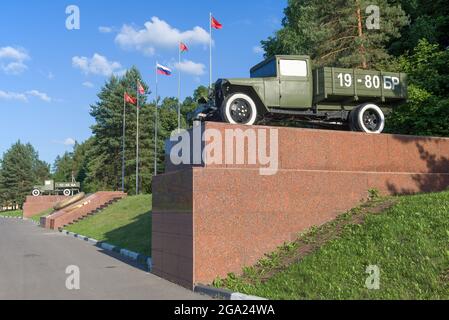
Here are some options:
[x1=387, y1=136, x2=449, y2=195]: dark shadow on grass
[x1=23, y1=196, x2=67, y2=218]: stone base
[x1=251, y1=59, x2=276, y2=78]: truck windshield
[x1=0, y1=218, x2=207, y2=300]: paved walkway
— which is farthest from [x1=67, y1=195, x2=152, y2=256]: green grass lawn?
[x1=23, y1=196, x2=67, y2=218]: stone base

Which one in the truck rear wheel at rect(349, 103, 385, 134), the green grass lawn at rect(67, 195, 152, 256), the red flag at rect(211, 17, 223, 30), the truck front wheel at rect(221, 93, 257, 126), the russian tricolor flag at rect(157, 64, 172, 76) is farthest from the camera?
the russian tricolor flag at rect(157, 64, 172, 76)

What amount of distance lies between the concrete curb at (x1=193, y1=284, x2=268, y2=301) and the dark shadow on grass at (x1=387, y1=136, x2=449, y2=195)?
541 cm

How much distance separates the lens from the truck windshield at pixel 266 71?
11531mm

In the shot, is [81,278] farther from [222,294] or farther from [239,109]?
[239,109]

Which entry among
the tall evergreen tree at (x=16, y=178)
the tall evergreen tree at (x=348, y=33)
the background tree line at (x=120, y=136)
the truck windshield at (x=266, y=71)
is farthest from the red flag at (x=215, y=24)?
the tall evergreen tree at (x=16, y=178)

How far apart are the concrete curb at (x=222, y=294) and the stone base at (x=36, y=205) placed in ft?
157

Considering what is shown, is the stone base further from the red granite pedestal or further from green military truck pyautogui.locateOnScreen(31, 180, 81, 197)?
the red granite pedestal

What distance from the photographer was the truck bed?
1159 cm

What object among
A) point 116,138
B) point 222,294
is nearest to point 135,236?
point 222,294

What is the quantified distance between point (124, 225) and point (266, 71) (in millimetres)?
12476

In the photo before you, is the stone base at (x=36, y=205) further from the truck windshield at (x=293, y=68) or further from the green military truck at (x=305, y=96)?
the truck windshield at (x=293, y=68)

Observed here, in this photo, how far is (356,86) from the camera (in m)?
11.9

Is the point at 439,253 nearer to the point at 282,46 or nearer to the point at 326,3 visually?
the point at 326,3

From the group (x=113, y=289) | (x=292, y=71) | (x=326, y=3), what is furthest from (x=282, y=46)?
(x=113, y=289)
